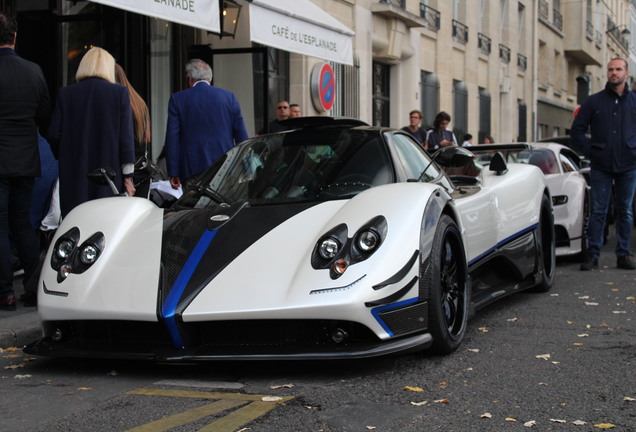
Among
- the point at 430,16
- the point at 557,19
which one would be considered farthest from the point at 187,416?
the point at 557,19

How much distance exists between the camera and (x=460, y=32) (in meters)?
25.6

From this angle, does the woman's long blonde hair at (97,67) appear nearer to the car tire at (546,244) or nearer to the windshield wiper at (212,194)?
the windshield wiper at (212,194)

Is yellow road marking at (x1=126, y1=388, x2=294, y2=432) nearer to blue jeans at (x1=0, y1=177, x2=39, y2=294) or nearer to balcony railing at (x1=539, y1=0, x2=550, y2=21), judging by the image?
blue jeans at (x1=0, y1=177, x2=39, y2=294)

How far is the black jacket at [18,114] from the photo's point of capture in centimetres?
613

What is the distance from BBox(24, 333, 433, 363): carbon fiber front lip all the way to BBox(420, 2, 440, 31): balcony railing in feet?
62.0

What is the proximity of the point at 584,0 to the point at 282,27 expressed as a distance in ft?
110

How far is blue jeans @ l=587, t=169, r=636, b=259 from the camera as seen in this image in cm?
864

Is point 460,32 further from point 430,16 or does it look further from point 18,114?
point 18,114

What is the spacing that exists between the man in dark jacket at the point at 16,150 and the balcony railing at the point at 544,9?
31790 mm

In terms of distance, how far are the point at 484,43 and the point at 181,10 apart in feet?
68.7

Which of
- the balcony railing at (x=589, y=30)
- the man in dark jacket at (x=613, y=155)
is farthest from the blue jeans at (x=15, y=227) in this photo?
the balcony railing at (x=589, y=30)

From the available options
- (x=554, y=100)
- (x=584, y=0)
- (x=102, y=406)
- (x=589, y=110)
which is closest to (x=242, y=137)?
(x=589, y=110)

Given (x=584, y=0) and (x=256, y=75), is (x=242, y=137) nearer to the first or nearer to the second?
(x=256, y=75)

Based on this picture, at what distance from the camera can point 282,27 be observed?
10.1m
